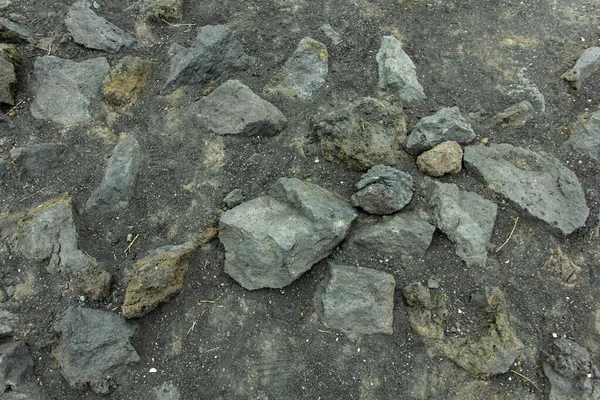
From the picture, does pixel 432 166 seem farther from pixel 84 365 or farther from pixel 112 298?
pixel 84 365

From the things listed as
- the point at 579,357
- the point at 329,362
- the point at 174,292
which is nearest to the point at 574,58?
the point at 579,357

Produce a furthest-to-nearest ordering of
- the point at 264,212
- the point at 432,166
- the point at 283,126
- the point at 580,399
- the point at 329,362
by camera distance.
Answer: the point at 283,126, the point at 432,166, the point at 264,212, the point at 329,362, the point at 580,399

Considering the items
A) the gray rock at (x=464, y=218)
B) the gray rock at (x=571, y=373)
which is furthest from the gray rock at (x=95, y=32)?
the gray rock at (x=571, y=373)

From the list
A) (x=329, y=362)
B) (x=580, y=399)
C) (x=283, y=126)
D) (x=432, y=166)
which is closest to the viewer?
(x=580, y=399)

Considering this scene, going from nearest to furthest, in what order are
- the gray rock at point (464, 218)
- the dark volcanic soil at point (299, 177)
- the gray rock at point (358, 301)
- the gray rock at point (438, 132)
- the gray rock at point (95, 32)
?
the dark volcanic soil at point (299, 177), the gray rock at point (358, 301), the gray rock at point (464, 218), the gray rock at point (438, 132), the gray rock at point (95, 32)

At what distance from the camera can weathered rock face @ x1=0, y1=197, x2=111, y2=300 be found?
112 inches

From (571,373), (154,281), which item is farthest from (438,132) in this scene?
(154,281)

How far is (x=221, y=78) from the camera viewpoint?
3.83 m

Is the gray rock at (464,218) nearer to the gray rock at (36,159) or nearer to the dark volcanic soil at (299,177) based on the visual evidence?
the dark volcanic soil at (299,177)

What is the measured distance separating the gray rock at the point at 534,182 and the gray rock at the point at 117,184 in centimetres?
246

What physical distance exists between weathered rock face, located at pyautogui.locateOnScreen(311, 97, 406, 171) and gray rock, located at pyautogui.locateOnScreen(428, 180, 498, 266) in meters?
0.43

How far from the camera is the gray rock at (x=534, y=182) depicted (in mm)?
3051

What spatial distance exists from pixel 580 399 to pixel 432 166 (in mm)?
1656

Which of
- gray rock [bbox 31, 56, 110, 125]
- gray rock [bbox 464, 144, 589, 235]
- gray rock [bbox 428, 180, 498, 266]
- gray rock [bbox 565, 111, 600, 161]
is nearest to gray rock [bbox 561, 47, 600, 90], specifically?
gray rock [bbox 565, 111, 600, 161]
